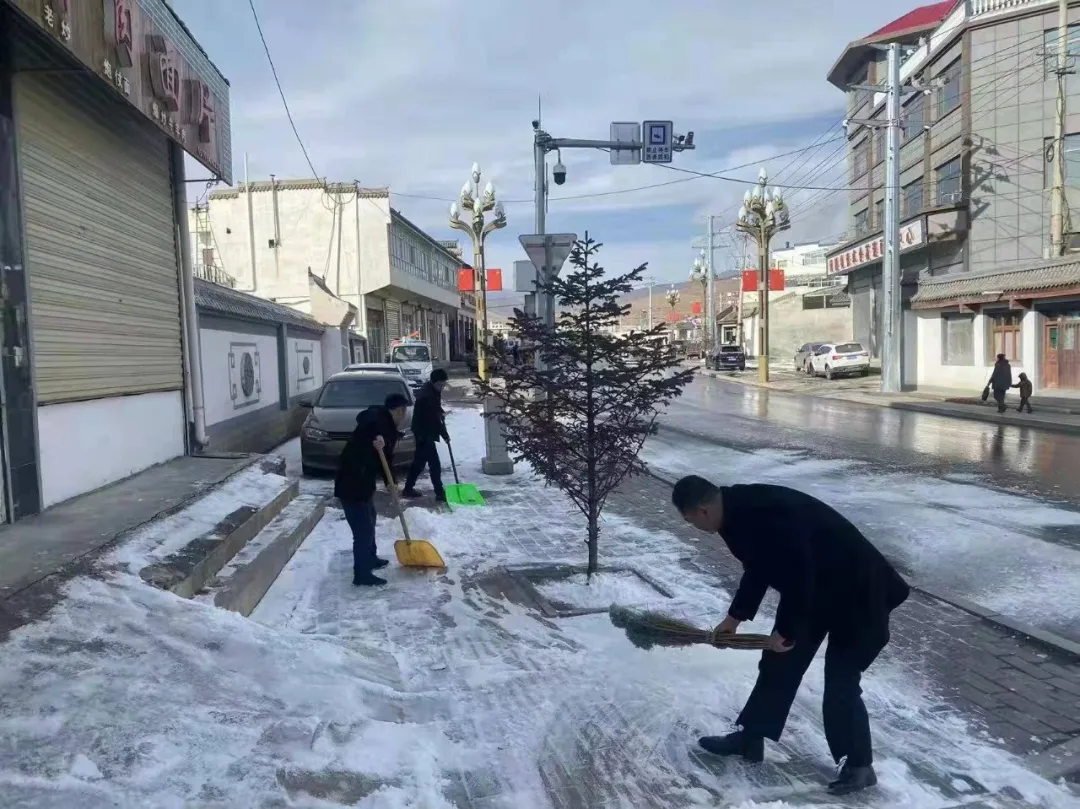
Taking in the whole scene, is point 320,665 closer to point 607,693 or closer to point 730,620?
point 607,693

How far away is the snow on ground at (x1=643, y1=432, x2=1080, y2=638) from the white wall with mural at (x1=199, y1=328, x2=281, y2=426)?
6907mm

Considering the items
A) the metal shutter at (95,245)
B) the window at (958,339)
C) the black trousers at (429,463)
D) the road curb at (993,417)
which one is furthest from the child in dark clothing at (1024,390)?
the metal shutter at (95,245)

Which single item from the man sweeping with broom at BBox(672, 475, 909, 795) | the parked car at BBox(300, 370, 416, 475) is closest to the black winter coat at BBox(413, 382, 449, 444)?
the parked car at BBox(300, 370, 416, 475)

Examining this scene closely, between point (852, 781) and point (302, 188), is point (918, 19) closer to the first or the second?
point (302, 188)

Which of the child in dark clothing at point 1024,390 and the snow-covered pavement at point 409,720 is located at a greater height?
the child in dark clothing at point 1024,390

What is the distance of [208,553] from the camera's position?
216 inches

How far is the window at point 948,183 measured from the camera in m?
29.8

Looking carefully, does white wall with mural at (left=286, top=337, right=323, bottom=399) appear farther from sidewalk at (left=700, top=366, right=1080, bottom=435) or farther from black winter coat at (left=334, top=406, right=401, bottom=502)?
sidewalk at (left=700, top=366, right=1080, bottom=435)

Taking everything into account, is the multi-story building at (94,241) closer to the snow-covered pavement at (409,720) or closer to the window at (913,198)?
the snow-covered pavement at (409,720)

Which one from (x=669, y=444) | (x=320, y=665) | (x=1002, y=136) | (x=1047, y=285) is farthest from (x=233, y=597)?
(x=1002, y=136)

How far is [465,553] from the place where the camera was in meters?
7.48

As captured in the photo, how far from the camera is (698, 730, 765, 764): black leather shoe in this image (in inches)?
142

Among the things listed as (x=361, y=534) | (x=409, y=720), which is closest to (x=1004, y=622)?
(x=409, y=720)

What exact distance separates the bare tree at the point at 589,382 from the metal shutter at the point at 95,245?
154 inches
